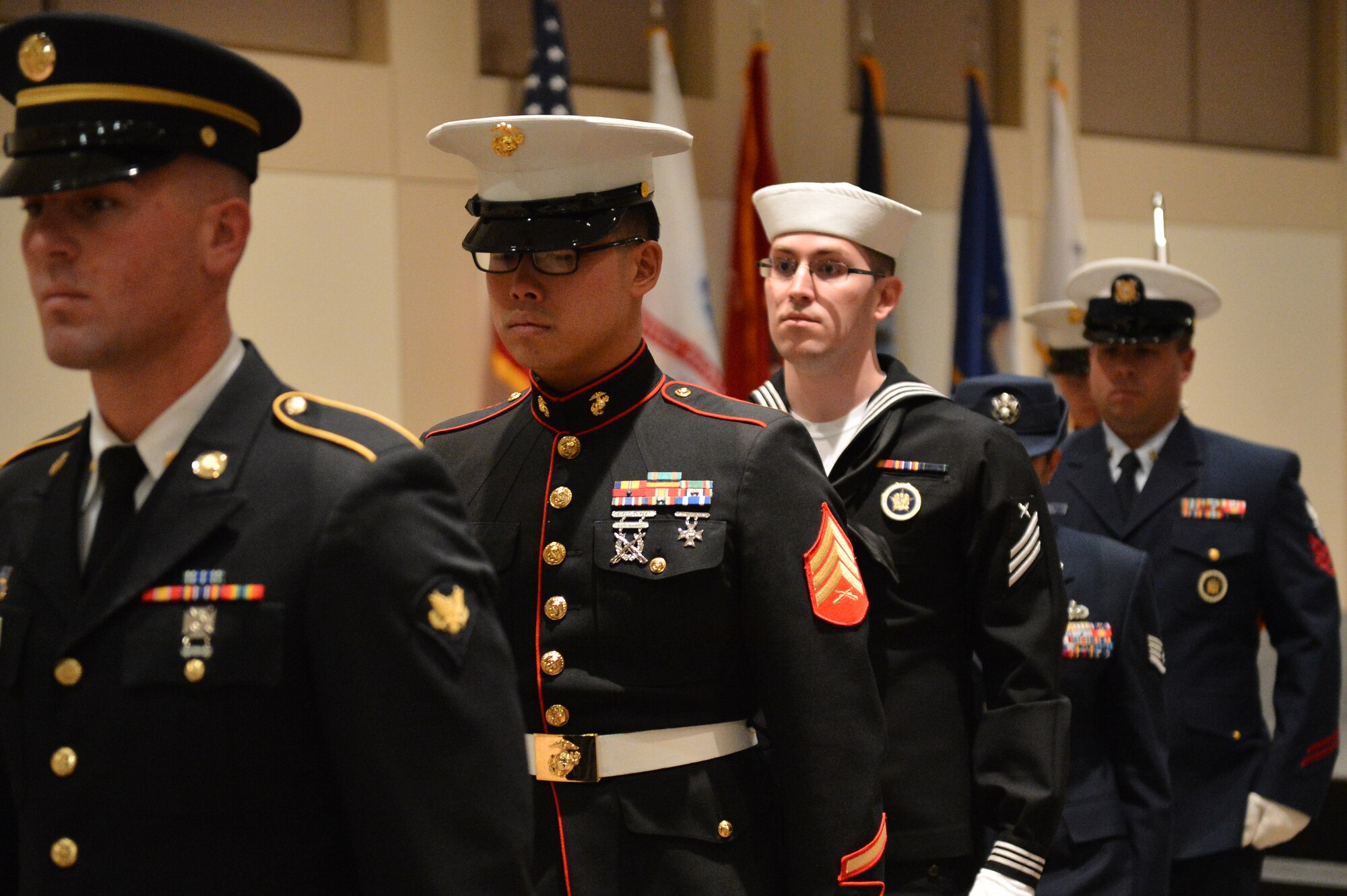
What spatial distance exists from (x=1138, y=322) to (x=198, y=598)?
2841 millimetres

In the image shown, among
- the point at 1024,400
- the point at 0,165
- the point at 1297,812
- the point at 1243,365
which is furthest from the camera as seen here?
the point at 1243,365

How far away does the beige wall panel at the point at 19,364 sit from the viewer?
13.1 feet

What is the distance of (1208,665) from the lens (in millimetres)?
3326

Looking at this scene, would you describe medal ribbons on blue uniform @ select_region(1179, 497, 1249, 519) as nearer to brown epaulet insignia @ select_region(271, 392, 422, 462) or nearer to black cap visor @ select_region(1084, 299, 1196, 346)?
black cap visor @ select_region(1084, 299, 1196, 346)

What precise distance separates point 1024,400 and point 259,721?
1961mm

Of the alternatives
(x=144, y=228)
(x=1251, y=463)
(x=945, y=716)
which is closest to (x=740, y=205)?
(x=1251, y=463)

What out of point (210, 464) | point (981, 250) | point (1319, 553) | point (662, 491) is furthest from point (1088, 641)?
point (981, 250)

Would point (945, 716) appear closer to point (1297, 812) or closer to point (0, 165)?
point (1297, 812)

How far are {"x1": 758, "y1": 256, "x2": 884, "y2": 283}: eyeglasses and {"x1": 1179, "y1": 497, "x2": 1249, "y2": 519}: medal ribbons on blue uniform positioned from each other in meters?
1.24

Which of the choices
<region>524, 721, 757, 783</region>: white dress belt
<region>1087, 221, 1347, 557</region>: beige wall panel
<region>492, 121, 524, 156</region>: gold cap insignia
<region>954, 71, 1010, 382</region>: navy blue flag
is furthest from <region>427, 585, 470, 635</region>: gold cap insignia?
<region>1087, 221, 1347, 557</region>: beige wall panel

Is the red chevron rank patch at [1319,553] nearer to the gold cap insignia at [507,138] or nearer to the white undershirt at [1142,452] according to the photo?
the white undershirt at [1142,452]

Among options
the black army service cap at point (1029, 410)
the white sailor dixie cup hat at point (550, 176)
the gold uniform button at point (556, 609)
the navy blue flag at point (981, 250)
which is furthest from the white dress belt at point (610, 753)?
the navy blue flag at point (981, 250)

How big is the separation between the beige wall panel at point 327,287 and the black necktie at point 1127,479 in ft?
7.50

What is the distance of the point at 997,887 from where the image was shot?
88.9 inches
